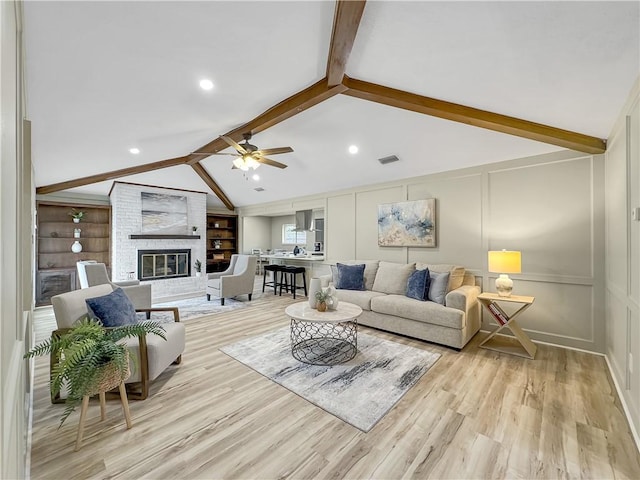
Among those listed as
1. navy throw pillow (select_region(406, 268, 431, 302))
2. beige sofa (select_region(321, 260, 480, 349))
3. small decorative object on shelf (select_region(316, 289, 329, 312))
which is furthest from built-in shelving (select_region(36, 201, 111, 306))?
navy throw pillow (select_region(406, 268, 431, 302))

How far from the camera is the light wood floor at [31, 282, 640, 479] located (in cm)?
167

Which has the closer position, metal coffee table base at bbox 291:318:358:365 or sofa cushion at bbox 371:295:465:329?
metal coffee table base at bbox 291:318:358:365

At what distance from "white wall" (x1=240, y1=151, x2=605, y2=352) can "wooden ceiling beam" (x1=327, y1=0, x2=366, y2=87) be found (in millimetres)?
2742

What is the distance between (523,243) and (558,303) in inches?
32.6

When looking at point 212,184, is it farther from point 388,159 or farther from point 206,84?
point 388,159

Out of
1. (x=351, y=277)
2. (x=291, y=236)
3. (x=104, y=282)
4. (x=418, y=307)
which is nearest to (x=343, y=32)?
(x=418, y=307)

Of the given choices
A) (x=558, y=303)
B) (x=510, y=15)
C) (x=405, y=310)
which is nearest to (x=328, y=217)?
(x=405, y=310)

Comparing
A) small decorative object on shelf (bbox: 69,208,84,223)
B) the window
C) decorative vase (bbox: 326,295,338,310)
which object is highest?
small decorative object on shelf (bbox: 69,208,84,223)

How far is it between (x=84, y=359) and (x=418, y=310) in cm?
333

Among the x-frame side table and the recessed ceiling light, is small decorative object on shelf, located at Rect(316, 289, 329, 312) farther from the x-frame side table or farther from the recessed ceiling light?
the recessed ceiling light

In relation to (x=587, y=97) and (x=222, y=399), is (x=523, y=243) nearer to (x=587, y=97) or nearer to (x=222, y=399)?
(x=587, y=97)

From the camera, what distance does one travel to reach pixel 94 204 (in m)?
6.43

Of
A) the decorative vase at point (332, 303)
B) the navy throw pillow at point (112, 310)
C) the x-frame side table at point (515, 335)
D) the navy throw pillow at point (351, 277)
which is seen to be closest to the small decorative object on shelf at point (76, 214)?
the navy throw pillow at point (112, 310)

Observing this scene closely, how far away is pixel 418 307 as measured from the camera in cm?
361
